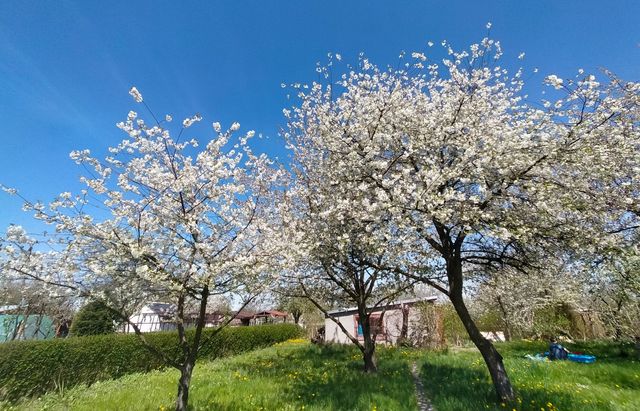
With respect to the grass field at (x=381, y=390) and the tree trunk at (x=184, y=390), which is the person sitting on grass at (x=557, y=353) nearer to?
the grass field at (x=381, y=390)

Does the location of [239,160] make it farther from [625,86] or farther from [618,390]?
[618,390]

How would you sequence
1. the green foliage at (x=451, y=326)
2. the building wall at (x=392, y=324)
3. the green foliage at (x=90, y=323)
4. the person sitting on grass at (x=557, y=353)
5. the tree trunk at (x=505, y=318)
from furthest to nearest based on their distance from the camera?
the building wall at (x=392, y=324)
the tree trunk at (x=505, y=318)
the green foliage at (x=451, y=326)
the green foliage at (x=90, y=323)
the person sitting on grass at (x=557, y=353)

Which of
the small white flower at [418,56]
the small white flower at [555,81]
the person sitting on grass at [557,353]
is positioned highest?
the small white flower at [418,56]

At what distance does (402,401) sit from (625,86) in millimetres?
9208

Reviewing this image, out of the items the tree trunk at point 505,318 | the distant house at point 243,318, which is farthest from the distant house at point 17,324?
the tree trunk at point 505,318

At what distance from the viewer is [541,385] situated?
31.1 feet

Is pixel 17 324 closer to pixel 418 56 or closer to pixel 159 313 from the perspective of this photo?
pixel 159 313

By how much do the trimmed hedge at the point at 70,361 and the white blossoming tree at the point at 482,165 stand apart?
37.0 ft

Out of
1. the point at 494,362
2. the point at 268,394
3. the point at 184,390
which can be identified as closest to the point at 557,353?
the point at 494,362

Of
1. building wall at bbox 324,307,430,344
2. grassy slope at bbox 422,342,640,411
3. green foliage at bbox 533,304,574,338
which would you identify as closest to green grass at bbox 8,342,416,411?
grassy slope at bbox 422,342,640,411

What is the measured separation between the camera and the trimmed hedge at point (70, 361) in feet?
38.2

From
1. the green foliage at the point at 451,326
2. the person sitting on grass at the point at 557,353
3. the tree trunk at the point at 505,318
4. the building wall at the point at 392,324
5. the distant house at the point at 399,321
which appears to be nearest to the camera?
the person sitting on grass at the point at 557,353

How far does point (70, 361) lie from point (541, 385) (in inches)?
653

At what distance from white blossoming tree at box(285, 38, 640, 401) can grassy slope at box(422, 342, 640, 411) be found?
0.80 meters
